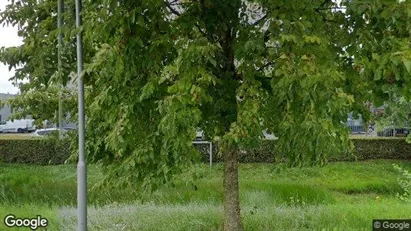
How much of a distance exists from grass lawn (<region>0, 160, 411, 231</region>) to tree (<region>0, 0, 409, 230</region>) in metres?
0.42

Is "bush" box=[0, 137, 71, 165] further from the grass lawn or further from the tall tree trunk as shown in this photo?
the tall tree trunk

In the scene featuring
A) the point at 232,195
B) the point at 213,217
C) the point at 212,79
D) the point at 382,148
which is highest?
the point at 212,79

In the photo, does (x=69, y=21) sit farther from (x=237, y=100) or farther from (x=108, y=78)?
(x=237, y=100)

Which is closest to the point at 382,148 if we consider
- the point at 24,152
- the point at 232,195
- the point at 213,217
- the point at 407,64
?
the point at 213,217

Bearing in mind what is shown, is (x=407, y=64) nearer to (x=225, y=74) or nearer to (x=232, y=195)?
(x=225, y=74)

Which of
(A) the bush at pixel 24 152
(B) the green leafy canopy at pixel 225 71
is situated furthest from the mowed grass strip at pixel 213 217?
(A) the bush at pixel 24 152

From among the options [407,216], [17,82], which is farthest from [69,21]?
A: [407,216]

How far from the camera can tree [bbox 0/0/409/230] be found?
235cm

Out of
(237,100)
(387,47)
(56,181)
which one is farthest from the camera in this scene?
(56,181)

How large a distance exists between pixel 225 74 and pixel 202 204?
7.63 feet

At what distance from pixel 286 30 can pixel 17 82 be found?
2.06m

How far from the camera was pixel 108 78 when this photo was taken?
2904 mm

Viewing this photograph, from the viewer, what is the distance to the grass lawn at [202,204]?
4.24 meters

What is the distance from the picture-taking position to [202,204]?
5020 millimetres
